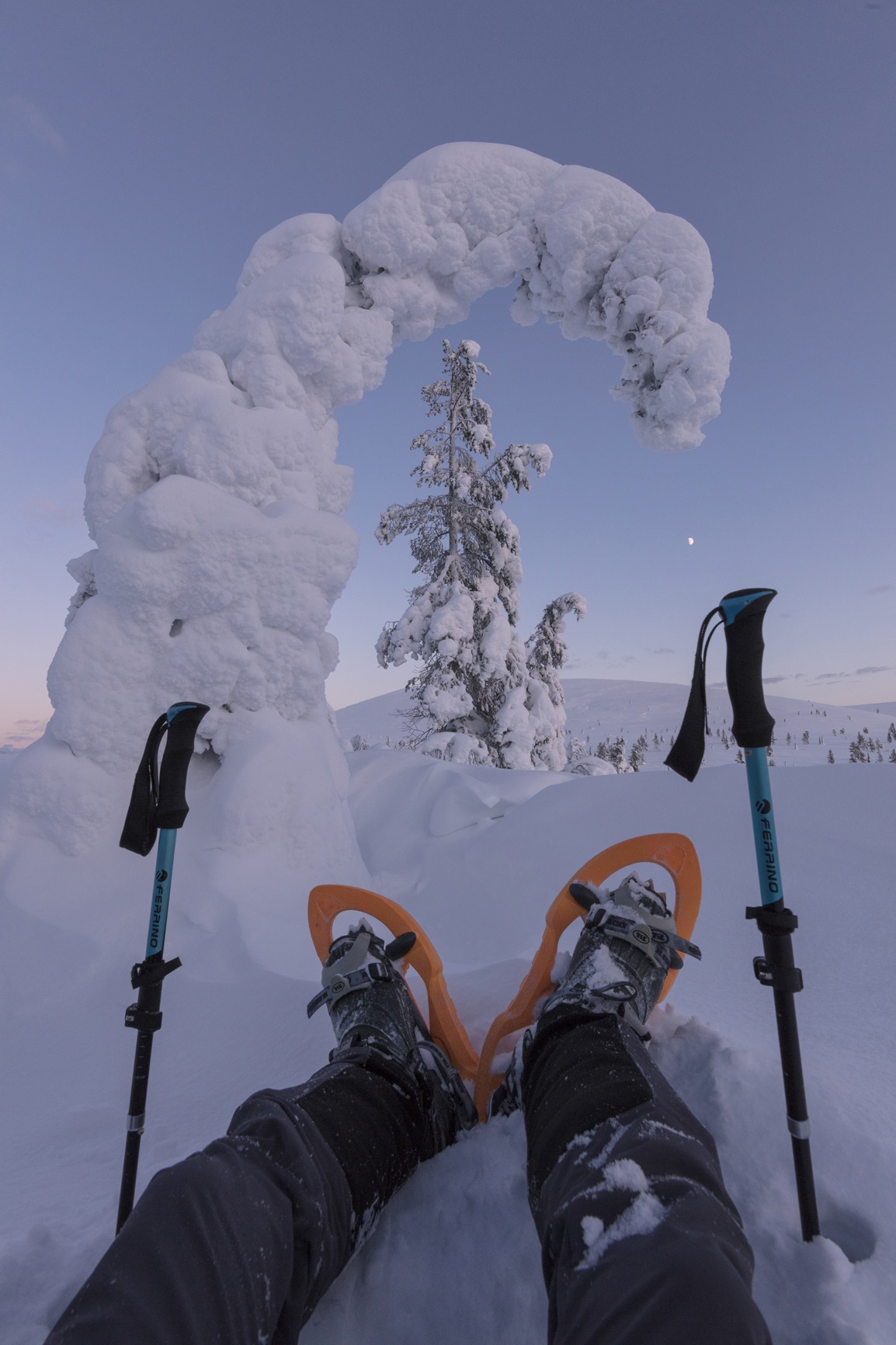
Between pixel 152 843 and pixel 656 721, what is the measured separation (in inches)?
1390

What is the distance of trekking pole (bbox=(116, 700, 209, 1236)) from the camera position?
1460 mm

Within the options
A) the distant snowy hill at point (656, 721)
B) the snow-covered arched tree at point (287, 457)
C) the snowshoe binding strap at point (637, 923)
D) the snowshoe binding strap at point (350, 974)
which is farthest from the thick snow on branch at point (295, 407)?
the distant snowy hill at point (656, 721)

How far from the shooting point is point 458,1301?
3.84 feet

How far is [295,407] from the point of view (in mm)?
4438

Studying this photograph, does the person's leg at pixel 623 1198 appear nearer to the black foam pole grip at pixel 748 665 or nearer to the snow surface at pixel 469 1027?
the snow surface at pixel 469 1027

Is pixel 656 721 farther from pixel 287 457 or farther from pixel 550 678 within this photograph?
pixel 287 457

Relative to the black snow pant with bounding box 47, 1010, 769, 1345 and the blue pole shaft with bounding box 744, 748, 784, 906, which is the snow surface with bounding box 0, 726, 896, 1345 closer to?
the black snow pant with bounding box 47, 1010, 769, 1345

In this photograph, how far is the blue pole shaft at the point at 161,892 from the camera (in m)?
1.55

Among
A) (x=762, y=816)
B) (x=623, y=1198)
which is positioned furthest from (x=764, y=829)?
(x=623, y=1198)

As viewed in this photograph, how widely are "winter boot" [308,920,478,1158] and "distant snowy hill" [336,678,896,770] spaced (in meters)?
16.2

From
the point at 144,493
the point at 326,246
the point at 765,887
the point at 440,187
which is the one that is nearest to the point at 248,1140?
the point at 765,887

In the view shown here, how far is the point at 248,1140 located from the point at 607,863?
1492 millimetres

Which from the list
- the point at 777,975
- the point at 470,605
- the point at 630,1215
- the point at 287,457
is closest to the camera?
the point at 630,1215

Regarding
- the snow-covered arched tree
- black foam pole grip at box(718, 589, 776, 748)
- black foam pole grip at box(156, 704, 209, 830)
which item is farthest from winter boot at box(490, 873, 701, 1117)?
the snow-covered arched tree
